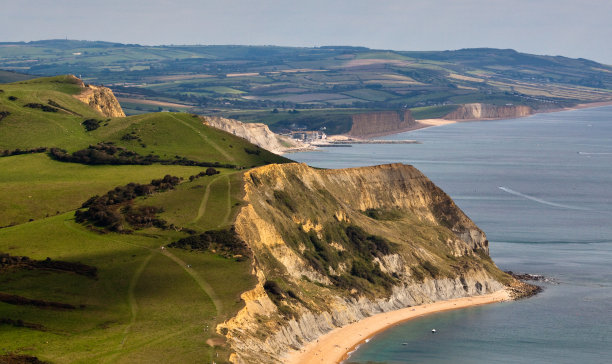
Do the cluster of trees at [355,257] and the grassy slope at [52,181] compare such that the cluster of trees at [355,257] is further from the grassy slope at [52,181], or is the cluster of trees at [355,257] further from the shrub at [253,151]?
the shrub at [253,151]

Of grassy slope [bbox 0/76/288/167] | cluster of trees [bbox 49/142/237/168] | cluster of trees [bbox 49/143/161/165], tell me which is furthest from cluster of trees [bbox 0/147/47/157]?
grassy slope [bbox 0/76/288/167]

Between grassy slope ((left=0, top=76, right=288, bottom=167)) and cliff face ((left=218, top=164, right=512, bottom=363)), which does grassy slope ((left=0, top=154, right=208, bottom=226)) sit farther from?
cliff face ((left=218, top=164, right=512, bottom=363))

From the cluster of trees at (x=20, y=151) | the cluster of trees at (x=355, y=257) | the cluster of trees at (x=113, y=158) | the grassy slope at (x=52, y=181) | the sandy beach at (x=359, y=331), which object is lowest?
the sandy beach at (x=359, y=331)

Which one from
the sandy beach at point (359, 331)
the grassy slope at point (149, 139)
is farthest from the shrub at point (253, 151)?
the sandy beach at point (359, 331)

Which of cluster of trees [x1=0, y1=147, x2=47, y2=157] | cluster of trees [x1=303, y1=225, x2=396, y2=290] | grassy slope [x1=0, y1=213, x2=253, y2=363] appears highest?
cluster of trees [x1=0, y1=147, x2=47, y2=157]

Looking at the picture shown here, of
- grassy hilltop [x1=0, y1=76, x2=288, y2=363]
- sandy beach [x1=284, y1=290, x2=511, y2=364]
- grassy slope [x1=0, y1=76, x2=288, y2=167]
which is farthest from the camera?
grassy slope [x1=0, y1=76, x2=288, y2=167]

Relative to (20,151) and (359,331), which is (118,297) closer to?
(359,331)
